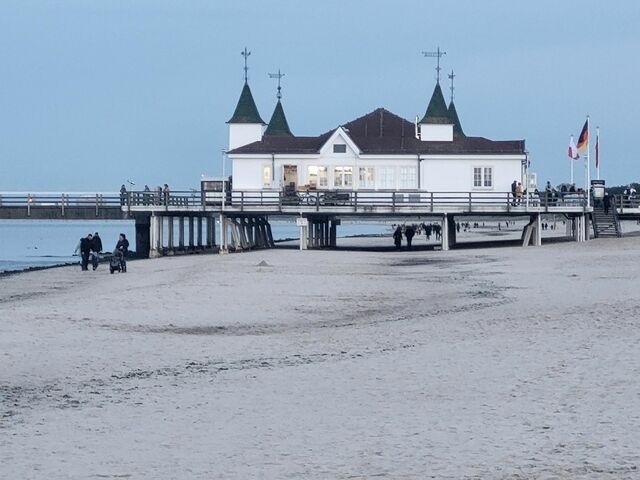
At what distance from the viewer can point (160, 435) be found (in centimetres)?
1084

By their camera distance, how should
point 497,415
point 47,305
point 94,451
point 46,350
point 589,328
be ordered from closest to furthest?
point 94,451 → point 497,415 → point 46,350 → point 589,328 → point 47,305

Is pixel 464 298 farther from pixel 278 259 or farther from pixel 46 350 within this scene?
pixel 278 259

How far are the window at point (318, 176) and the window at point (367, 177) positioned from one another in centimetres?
155

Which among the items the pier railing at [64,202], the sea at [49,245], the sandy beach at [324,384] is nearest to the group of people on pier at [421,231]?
the sea at [49,245]

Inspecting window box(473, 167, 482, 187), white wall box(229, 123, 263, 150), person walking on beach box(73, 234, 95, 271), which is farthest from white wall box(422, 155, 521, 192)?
person walking on beach box(73, 234, 95, 271)

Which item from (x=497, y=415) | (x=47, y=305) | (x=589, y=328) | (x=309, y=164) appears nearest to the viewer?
(x=497, y=415)

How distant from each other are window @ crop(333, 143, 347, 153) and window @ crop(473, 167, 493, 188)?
5.61 metres

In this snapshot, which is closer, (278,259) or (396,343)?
(396,343)

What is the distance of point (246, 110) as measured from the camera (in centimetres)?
5956

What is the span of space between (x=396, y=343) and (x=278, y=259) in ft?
83.5

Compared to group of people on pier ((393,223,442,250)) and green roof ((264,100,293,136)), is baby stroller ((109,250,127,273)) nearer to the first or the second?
group of people on pier ((393,223,442,250))

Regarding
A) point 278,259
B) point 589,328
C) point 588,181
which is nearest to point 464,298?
point 589,328

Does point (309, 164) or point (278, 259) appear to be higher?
point (309, 164)

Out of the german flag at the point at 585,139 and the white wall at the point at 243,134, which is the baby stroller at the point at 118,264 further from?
the white wall at the point at 243,134
